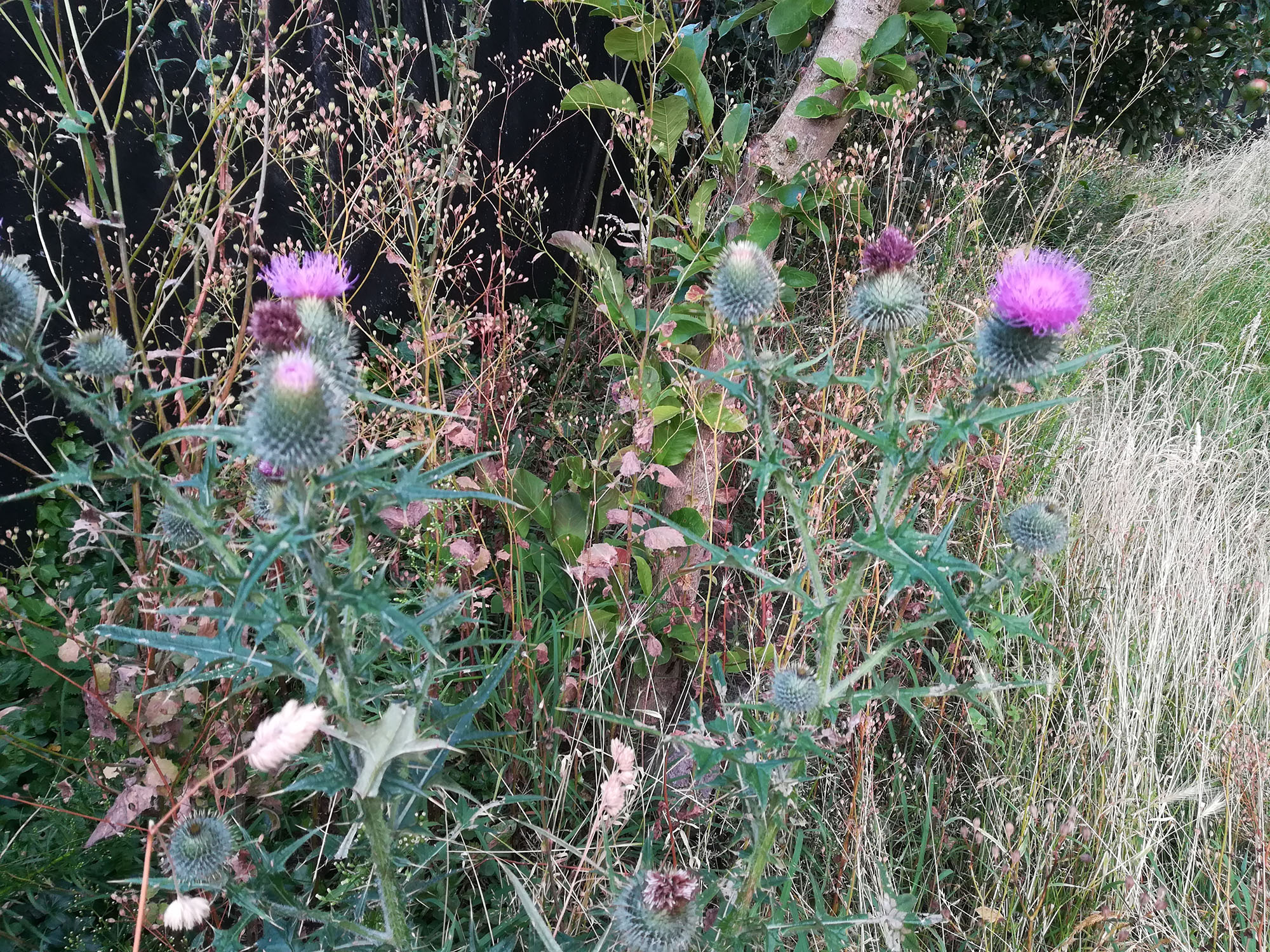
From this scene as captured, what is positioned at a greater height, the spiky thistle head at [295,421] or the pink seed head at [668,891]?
the spiky thistle head at [295,421]

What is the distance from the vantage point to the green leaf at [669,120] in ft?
11.4

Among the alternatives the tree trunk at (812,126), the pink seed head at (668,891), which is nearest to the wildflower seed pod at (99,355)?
the pink seed head at (668,891)

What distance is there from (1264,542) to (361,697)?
354cm

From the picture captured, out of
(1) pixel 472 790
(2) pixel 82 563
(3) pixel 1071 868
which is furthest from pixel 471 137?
(3) pixel 1071 868

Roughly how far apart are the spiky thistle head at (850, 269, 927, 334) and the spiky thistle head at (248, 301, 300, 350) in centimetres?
111

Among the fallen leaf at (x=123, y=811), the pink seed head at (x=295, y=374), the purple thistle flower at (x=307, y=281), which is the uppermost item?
the pink seed head at (x=295, y=374)

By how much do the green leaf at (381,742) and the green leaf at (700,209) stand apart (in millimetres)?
2428

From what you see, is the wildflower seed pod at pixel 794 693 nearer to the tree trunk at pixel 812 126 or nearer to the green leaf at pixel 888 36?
the tree trunk at pixel 812 126

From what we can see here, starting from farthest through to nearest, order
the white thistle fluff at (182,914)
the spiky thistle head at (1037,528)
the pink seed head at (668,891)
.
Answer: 1. the spiky thistle head at (1037,528)
2. the pink seed head at (668,891)
3. the white thistle fluff at (182,914)

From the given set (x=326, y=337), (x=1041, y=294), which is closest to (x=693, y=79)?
(x=1041, y=294)

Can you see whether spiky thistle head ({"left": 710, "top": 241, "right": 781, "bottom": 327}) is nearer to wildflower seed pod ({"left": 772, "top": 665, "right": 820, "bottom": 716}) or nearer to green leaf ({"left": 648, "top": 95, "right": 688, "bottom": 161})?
wildflower seed pod ({"left": 772, "top": 665, "right": 820, "bottom": 716})

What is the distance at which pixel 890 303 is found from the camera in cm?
172

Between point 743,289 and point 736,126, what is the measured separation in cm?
212

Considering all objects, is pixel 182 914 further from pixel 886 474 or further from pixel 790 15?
pixel 790 15
